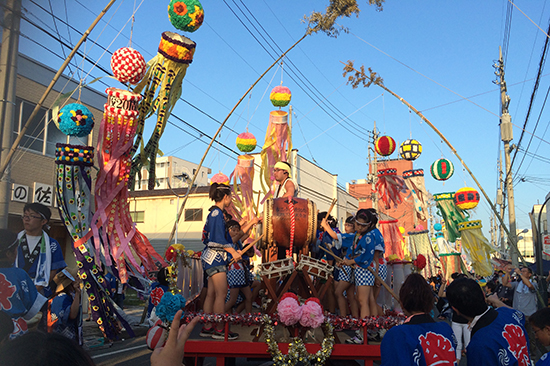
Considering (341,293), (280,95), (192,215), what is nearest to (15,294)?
(341,293)

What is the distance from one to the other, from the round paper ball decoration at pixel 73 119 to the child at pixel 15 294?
489 cm

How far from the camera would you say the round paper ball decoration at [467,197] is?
52.1 ft

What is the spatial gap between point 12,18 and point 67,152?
22.1 feet

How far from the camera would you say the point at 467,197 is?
1600cm

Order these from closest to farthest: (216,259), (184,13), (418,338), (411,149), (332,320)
→ (418,338) → (332,320) → (216,259) → (184,13) → (411,149)

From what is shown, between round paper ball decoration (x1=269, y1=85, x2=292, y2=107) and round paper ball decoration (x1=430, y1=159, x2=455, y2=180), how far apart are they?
252 inches

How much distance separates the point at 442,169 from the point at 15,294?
1523 cm

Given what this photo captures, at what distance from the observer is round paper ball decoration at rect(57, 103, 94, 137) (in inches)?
286

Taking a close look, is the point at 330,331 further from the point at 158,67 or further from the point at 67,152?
the point at 158,67

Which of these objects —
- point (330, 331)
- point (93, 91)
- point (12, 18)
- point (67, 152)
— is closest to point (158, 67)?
point (67, 152)

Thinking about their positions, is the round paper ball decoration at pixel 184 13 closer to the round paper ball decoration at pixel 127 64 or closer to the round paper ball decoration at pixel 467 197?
the round paper ball decoration at pixel 127 64

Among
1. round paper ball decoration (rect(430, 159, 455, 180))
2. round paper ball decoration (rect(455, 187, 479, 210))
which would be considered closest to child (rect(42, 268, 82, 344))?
round paper ball decoration (rect(430, 159, 455, 180))

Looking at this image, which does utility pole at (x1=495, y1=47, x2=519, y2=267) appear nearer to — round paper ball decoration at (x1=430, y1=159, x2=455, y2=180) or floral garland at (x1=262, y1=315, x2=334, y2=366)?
round paper ball decoration at (x1=430, y1=159, x2=455, y2=180)

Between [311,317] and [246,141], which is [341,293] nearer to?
[311,317]
